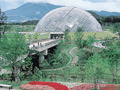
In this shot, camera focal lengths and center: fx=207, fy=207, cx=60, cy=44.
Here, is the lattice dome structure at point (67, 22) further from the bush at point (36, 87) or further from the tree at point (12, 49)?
the bush at point (36, 87)

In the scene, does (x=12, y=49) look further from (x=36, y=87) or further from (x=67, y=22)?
(x=67, y=22)

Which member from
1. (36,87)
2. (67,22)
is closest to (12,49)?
(36,87)

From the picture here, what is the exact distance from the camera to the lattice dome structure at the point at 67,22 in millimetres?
81125

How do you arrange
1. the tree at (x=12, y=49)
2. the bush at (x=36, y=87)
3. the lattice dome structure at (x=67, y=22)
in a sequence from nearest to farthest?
1. the bush at (x=36, y=87)
2. the tree at (x=12, y=49)
3. the lattice dome structure at (x=67, y=22)

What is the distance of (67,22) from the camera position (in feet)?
269

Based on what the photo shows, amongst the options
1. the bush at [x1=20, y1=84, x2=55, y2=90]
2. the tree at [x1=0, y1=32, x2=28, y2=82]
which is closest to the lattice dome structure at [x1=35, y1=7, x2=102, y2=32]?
the tree at [x1=0, y1=32, x2=28, y2=82]

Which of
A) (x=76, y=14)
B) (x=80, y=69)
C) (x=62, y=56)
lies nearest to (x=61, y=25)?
(x=76, y=14)

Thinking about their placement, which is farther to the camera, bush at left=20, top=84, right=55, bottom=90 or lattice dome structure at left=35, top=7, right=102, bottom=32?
lattice dome structure at left=35, top=7, right=102, bottom=32

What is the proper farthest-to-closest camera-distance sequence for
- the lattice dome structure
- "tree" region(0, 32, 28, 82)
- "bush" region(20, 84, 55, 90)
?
the lattice dome structure < "tree" region(0, 32, 28, 82) < "bush" region(20, 84, 55, 90)

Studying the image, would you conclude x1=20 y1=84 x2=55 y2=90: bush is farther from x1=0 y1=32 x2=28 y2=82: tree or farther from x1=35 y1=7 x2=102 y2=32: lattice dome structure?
x1=35 y1=7 x2=102 y2=32: lattice dome structure

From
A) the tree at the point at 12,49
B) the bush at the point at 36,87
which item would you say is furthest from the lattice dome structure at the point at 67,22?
the bush at the point at 36,87

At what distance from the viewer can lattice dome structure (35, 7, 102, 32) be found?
81.1 metres

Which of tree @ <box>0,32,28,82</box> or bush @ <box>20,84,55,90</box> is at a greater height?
tree @ <box>0,32,28,82</box>

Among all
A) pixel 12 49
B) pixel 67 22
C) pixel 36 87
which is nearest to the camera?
pixel 36 87
